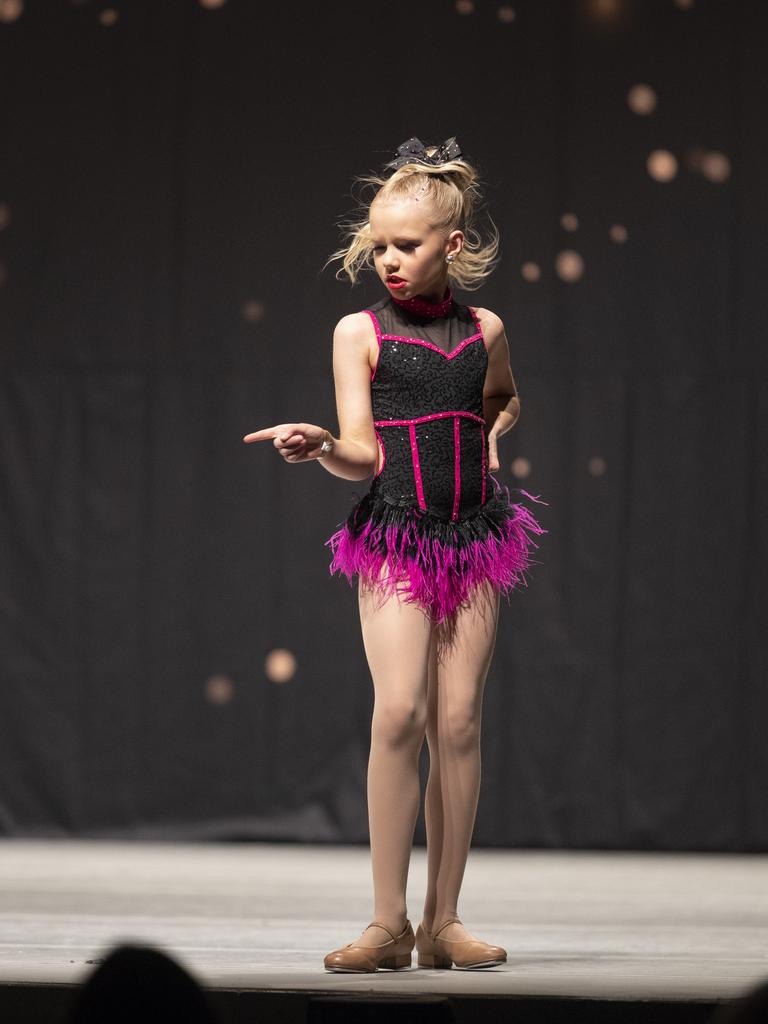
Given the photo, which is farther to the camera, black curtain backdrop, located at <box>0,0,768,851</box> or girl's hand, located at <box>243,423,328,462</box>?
black curtain backdrop, located at <box>0,0,768,851</box>

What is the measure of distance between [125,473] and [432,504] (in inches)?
85.8

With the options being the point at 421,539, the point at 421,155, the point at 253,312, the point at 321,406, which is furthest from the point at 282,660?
the point at 421,155

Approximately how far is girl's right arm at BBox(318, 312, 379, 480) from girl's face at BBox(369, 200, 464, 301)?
0.27 ft

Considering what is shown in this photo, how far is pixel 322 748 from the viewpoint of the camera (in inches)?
168

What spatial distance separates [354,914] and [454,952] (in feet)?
2.79

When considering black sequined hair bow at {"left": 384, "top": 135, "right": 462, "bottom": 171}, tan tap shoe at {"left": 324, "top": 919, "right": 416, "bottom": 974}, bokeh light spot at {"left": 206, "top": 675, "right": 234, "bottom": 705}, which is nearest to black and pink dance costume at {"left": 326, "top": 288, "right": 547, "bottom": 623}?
black sequined hair bow at {"left": 384, "top": 135, "right": 462, "bottom": 171}

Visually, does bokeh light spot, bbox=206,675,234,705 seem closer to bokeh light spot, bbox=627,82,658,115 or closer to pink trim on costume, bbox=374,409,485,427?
bokeh light spot, bbox=627,82,658,115

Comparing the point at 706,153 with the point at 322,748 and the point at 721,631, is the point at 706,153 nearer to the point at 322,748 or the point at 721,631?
the point at 721,631

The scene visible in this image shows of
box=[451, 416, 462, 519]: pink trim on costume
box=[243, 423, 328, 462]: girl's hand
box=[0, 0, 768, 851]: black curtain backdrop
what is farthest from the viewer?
box=[0, 0, 768, 851]: black curtain backdrop

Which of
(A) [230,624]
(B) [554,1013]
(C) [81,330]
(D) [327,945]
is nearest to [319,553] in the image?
(A) [230,624]

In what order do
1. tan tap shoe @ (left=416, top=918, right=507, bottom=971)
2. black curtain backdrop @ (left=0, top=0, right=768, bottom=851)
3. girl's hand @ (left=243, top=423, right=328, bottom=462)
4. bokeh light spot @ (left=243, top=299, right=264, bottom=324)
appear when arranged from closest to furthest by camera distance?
girl's hand @ (left=243, top=423, right=328, bottom=462), tan tap shoe @ (left=416, top=918, right=507, bottom=971), black curtain backdrop @ (left=0, top=0, right=768, bottom=851), bokeh light spot @ (left=243, top=299, right=264, bottom=324)

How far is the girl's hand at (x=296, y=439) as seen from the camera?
2.05m

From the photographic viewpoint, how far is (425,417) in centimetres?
231

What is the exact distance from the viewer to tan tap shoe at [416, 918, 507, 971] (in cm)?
222
